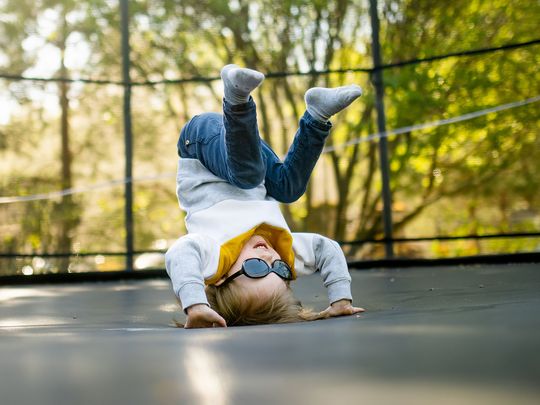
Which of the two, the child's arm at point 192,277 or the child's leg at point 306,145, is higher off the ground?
the child's leg at point 306,145

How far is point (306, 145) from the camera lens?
158 cm

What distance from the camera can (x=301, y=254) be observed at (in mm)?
1588

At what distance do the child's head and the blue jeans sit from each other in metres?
0.18

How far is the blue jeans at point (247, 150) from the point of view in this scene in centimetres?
141

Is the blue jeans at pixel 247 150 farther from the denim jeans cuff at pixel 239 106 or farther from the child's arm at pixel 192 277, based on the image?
the child's arm at pixel 192 277

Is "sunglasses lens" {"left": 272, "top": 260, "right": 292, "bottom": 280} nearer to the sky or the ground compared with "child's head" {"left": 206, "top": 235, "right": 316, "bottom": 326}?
nearer to the sky

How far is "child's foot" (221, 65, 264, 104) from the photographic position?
1.26m

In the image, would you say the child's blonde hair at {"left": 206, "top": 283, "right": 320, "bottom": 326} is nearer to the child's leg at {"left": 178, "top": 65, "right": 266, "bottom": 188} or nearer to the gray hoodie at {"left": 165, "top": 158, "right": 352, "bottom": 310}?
the gray hoodie at {"left": 165, "top": 158, "right": 352, "bottom": 310}

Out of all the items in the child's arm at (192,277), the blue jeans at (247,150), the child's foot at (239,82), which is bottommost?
the child's arm at (192,277)

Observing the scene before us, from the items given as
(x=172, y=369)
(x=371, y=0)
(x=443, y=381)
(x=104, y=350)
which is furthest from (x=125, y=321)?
(x=371, y=0)

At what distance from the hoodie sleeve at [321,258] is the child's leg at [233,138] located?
0.17m

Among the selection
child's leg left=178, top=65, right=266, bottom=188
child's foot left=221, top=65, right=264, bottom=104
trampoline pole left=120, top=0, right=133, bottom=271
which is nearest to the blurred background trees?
trampoline pole left=120, top=0, right=133, bottom=271

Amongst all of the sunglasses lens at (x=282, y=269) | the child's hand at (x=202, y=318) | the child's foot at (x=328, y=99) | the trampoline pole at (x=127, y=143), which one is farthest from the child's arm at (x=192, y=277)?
the trampoline pole at (x=127, y=143)

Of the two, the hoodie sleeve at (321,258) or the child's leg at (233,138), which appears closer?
the child's leg at (233,138)
